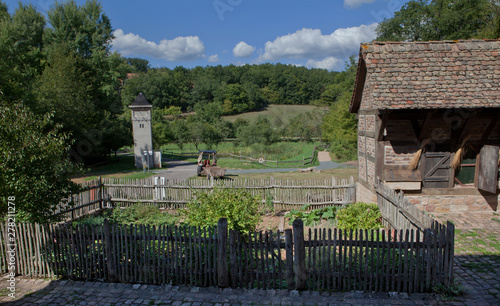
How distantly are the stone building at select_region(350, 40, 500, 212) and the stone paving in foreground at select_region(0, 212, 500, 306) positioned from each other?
3.98m

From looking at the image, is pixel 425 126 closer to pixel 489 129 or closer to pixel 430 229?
pixel 489 129

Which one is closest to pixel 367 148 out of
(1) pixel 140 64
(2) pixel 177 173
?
(2) pixel 177 173

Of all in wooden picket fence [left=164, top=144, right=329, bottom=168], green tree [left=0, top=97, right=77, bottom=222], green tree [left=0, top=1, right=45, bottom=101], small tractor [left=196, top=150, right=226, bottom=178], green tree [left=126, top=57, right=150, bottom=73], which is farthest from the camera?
green tree [left=126, top=57, right=150, bottom=73]

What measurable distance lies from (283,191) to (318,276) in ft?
25.5

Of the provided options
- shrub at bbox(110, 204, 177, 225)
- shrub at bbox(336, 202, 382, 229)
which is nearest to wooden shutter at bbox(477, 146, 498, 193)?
shrub at bbox(336, 202, 382, 229)

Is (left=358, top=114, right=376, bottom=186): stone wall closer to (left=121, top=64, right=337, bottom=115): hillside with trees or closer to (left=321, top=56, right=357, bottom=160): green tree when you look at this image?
(left=321, top=56, right=357, bottom=160): green tree

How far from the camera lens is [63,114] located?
25094 mm

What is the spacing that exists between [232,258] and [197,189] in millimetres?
7510

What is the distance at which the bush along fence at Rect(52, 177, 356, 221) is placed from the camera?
13594 millimetres

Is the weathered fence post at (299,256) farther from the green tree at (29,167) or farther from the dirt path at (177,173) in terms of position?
the dirt path at (177,173)

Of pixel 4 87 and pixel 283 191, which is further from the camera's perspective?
pixel 4 87

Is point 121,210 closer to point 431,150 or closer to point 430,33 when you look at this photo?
point 431,150

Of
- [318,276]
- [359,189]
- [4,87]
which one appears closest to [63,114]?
[4,87]

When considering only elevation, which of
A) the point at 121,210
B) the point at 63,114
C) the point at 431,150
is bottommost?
the point at 121,210
